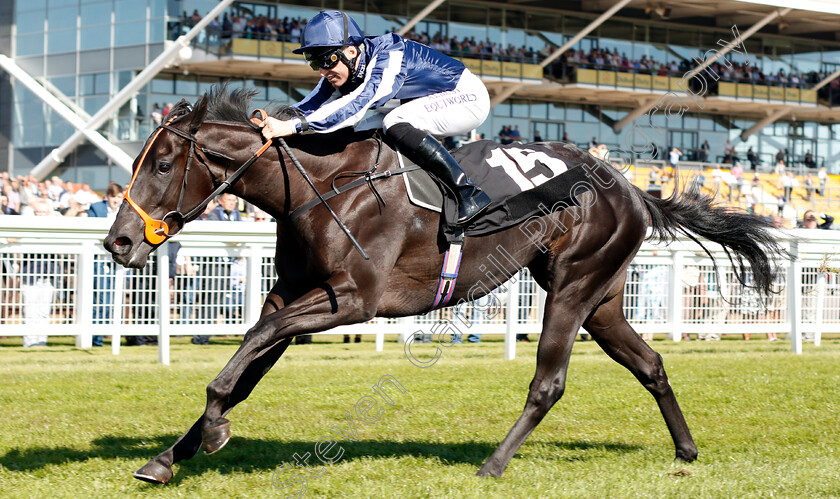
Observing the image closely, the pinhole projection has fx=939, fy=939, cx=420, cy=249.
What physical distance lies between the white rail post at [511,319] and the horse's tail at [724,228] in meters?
3.31

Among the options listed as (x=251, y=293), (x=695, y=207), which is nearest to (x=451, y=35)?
(x=251, y=293)

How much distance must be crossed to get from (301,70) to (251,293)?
19284 mm

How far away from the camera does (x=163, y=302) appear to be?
797 cm

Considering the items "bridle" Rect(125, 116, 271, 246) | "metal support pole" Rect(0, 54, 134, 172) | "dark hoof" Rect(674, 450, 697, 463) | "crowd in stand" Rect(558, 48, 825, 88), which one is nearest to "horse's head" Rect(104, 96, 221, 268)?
"bridle" Rect(125, 116, 271, 246)

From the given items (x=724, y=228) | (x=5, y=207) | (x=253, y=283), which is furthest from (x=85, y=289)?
(x=724, y=228)

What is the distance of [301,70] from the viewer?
26.8m

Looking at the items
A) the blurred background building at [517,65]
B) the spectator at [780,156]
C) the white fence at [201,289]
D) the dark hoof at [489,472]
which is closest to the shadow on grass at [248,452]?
the dark hoof at [489,472]

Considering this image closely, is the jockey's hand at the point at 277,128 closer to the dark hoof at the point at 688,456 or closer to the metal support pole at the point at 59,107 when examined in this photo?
the dark hoof at the point at 688,456

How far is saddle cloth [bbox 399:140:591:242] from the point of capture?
435 cm

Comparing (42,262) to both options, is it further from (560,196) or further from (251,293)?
(560,196)

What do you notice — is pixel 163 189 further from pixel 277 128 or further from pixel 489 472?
pixel 489 472

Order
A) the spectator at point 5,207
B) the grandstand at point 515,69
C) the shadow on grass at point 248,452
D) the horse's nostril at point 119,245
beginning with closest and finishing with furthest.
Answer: the horse's nostril at point 119,245, the shadow on grass at point 248,452, the spectator at point 5,207, the grandstand at point 515,69

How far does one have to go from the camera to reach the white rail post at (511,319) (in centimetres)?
871

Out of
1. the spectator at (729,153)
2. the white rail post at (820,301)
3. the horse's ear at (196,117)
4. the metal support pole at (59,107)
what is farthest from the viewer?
the spectator at (729,153)
